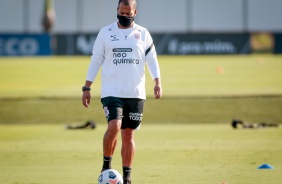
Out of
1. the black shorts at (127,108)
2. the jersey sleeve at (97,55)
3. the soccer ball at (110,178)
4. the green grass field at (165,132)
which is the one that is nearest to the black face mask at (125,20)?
the jersey sleeve at (97,55)

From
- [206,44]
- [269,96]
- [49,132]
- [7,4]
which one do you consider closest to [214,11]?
[7,4]

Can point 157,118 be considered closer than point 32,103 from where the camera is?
Yes

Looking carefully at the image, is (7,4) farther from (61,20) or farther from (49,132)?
(49,132)

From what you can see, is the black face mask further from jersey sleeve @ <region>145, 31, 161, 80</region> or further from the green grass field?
the green grass field

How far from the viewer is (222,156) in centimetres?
1273

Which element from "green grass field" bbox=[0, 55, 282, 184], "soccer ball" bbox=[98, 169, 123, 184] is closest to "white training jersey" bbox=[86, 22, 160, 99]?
"soccer ball" bbox=[98, 169, 123, 184]

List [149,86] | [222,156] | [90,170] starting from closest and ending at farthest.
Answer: [90,170], [222,156], [149,86]

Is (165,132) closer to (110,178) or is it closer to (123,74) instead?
(123,74)

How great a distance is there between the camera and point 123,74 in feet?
30.7

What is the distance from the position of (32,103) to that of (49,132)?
5.78m

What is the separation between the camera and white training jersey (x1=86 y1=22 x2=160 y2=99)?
9.36 metres

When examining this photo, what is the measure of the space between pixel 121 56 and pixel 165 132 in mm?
7635

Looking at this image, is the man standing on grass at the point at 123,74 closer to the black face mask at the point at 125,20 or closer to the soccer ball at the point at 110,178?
the black face mask at the point at 125,20

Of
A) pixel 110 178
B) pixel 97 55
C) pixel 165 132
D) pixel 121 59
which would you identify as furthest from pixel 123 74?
pixel 165 132
